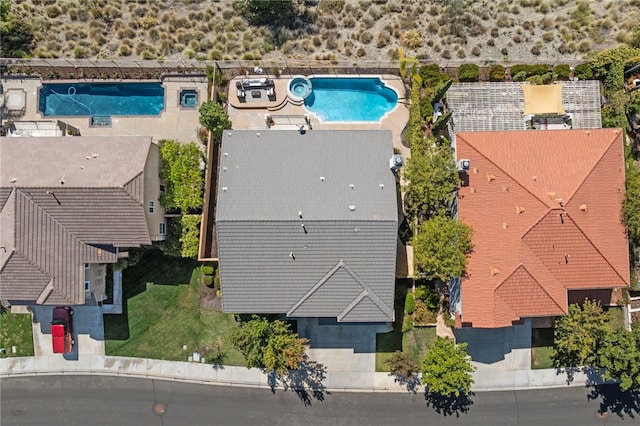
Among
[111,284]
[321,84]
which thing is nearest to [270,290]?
[111,284]

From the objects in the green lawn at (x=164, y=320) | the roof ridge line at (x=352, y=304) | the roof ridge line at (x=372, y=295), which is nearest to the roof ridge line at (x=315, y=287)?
the roof ridge line at (x=372, y=295)

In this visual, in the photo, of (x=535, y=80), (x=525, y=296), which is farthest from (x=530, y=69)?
(x=525, y=296)

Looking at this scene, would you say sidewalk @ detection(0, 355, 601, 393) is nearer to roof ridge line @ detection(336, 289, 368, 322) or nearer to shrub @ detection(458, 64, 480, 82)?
roof ridge line @ detection(336, 289, 368, 322)

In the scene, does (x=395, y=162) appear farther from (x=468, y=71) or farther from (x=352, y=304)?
(x=468, y=71)

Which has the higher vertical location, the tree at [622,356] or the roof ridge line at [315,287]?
the roof ridge line at [315,287]

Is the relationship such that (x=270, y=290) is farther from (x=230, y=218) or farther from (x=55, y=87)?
(x=55, y=87)

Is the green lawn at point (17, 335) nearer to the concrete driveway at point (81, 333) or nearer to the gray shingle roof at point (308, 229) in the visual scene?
the concrete driveway at point (81, 333)

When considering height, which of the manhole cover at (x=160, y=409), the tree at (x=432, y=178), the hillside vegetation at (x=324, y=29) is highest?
the hillside vegetation at (x=324, y=29)
